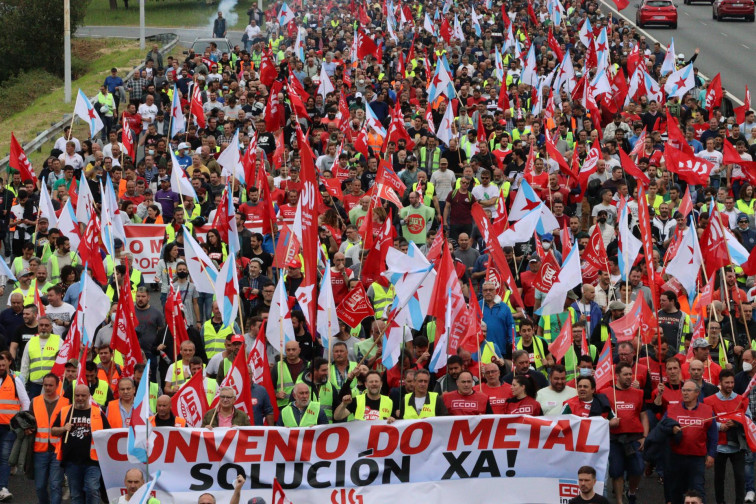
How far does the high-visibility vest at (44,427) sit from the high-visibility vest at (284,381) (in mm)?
2221

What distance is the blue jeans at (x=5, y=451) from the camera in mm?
14211

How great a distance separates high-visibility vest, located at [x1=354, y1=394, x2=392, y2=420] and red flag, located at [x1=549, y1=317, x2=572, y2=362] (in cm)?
231

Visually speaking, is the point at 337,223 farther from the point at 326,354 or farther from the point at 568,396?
the point at 568,396

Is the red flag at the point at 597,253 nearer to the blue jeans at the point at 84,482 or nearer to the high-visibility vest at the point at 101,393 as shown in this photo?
the high-visibility vest at the point at 101,393

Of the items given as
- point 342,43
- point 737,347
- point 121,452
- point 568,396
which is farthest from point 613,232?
point 342,43

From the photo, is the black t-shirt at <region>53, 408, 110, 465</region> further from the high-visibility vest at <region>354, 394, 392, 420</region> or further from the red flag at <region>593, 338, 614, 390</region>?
the red flag at <region>593, 338, 614, 390</region>

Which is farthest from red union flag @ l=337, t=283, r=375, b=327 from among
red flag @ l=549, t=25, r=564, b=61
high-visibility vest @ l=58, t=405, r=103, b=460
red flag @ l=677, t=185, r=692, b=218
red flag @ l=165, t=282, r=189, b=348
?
red flag @ l=549, t=25, r=564, b=61

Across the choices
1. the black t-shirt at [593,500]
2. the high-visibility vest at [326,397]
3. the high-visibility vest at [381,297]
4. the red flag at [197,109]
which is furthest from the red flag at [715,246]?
the red flag at [197,109]

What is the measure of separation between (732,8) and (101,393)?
140 feet

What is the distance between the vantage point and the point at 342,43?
3556 centimetres

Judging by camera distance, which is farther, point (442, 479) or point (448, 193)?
Answer: point (448, 193)

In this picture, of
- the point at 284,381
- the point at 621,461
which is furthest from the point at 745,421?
the point at 284,381

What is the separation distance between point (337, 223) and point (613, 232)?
12.9 feet

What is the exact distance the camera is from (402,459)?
1294 centimetres
